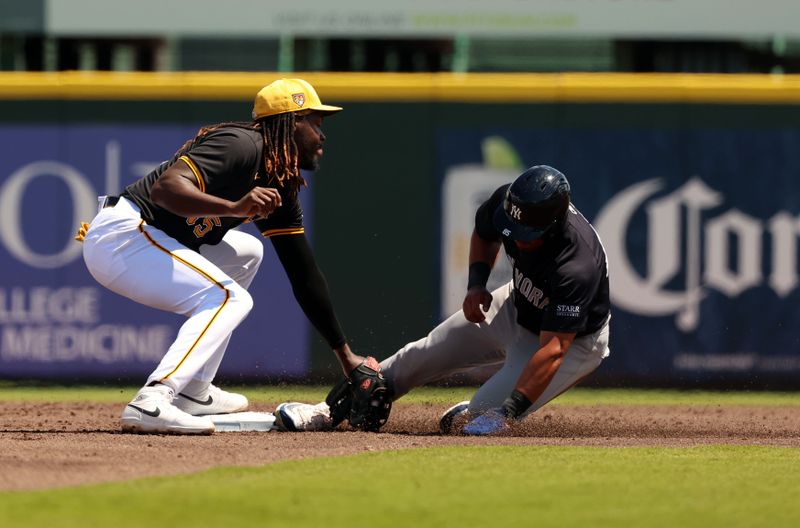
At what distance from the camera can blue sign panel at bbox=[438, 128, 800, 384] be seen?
9734 millimetres

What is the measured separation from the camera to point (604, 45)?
11414 mm

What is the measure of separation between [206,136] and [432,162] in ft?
12.3

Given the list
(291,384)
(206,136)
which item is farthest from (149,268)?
(291,384)

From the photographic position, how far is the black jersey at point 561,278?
20.6 ft

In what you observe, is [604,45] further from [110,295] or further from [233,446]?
[233,446]

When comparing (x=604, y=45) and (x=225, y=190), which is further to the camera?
(x=604, y=45)

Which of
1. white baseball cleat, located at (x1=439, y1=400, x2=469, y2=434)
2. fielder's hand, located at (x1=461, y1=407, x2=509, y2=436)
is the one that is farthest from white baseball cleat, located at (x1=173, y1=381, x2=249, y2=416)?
fielder's hand, located at (x1=461, y1=407, x2=509, y2=436)

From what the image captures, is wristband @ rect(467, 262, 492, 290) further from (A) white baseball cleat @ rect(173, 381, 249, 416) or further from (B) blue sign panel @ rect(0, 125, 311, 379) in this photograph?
(B) blue sign panel @ rect(0, 125, 311, 379)

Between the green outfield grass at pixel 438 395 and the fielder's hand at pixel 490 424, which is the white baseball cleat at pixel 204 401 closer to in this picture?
the fielder's hand at pixel 490 424

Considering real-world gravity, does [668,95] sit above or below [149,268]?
above

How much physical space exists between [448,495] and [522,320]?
2138 mm

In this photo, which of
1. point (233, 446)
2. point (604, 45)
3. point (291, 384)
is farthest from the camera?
point (604, 45)

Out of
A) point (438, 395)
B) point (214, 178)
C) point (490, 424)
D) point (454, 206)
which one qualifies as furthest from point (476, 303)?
point (454, 206)

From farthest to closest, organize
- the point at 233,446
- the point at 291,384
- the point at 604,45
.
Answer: the point at 604,45, the point at 291,384, the point at 233,446
